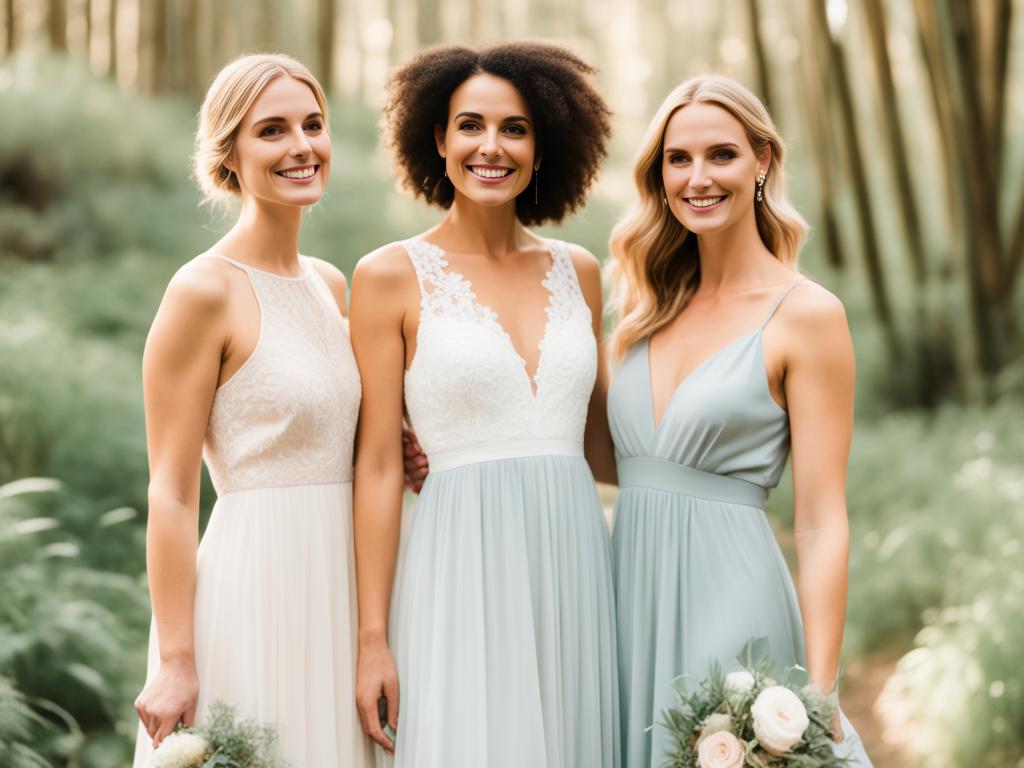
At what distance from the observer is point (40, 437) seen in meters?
6.07

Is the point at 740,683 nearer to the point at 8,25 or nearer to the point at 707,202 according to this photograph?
the point at 707,202

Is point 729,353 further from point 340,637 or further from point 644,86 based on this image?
point 644,86

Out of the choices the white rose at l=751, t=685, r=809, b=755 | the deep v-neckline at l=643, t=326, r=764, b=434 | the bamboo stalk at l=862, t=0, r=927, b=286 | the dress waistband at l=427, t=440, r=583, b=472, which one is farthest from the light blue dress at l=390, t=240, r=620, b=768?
the bamboo stalk at l=862, t=0, r=927, b=286

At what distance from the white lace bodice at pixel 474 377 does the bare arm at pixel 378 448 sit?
0.22ft

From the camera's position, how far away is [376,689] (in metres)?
3.00

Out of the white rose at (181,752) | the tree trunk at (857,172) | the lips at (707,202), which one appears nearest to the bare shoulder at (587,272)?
the lips at (707,202)

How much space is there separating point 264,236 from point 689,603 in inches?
61.4

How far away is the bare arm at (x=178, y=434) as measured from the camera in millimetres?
2818

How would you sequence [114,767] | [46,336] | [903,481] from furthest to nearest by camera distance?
1. [903,481]
2. [46,336]
3. [114,767]

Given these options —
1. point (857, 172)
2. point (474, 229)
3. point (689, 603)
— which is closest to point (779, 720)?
point (689, 603)

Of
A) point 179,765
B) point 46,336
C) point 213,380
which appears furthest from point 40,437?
point 179,765

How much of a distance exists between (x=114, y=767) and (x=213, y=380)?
Result: 92.3 inches

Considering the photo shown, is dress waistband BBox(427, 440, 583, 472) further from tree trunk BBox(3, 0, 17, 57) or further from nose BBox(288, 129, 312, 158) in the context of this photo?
tree trunk BBox(3, 0, 17, 57)

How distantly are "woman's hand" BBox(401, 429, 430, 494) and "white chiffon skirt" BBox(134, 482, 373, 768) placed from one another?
330mm
